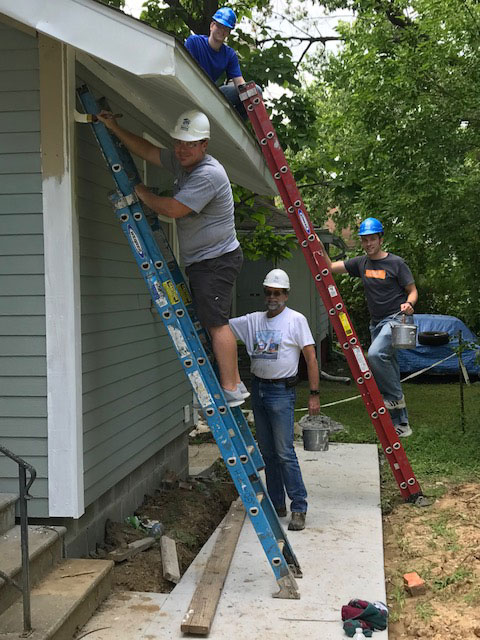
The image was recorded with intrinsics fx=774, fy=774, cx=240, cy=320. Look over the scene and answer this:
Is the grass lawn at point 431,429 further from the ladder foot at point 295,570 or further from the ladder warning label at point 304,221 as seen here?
the ladder warning label at point 304,221

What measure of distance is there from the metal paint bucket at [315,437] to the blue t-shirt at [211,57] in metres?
2.97

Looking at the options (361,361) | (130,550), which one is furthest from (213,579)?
(361,361)

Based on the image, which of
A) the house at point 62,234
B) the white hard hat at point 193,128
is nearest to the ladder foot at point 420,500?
the house at point 62,234

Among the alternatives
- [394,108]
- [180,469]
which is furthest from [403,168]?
[180,469]

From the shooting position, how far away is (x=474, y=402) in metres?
12.4

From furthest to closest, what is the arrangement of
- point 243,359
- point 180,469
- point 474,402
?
point 243,359
point 474,402
point 180,469

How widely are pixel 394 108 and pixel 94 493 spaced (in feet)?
20.4

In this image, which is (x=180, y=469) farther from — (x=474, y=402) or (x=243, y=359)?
(x=243, y=359)

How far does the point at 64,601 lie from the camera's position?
3959 millimetres

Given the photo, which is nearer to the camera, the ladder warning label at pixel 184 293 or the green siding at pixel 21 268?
the green siding at pixel 21 268

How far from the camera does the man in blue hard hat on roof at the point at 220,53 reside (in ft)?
20.5

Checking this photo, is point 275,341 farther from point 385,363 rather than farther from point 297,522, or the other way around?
point 385,363

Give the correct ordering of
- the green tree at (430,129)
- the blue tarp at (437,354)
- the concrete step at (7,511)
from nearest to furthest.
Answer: the concrete step at (7,511), the green tree at (430,129), the blue tarp at (437,354)

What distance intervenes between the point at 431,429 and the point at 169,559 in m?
5.36
